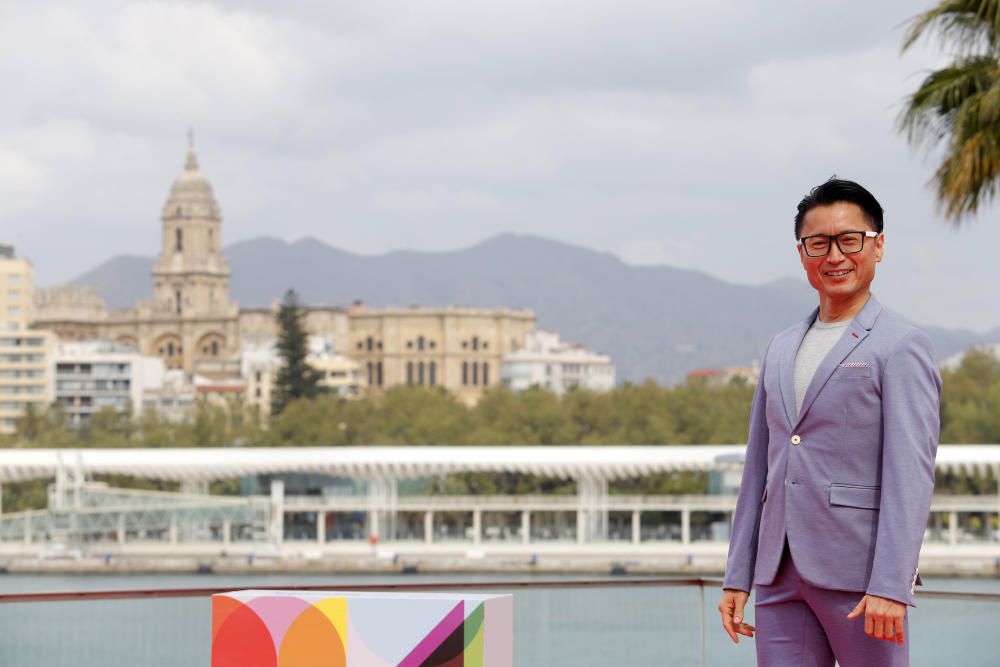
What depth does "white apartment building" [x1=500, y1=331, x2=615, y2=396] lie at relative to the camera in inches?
5079

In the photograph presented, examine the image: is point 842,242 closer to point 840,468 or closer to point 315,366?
point 840,468

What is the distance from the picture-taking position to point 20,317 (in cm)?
11475

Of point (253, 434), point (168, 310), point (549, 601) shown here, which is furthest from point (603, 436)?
point (168, 310)

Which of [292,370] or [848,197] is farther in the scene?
[292,370]

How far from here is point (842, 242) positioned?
329 cm

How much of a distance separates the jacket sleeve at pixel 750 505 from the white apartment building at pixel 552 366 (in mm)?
119762

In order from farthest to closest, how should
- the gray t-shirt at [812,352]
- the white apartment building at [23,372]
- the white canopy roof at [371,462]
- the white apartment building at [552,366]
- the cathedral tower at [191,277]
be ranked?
the cathedral tower at [191,277], the white apartment building at [552,366], the white apartment building at [23,372], the white canopy roof at [371,462], the gray t-shirt at [812,352]

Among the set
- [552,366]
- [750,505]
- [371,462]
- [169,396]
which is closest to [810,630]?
[750,505]

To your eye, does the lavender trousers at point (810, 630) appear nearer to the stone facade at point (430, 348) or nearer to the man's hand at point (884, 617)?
the man's hand at point (884, 617)

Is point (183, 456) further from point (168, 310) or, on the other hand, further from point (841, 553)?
point (168, 310)

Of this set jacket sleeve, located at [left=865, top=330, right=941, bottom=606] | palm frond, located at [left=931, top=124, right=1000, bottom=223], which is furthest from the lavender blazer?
palm frond, located at [left=931, top=124, right=1000, bottom=223]

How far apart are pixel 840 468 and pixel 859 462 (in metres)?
0.04

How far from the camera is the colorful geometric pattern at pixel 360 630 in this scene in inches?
134

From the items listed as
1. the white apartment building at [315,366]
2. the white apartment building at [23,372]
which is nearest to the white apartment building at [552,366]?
the white apartment building at [315,366]
